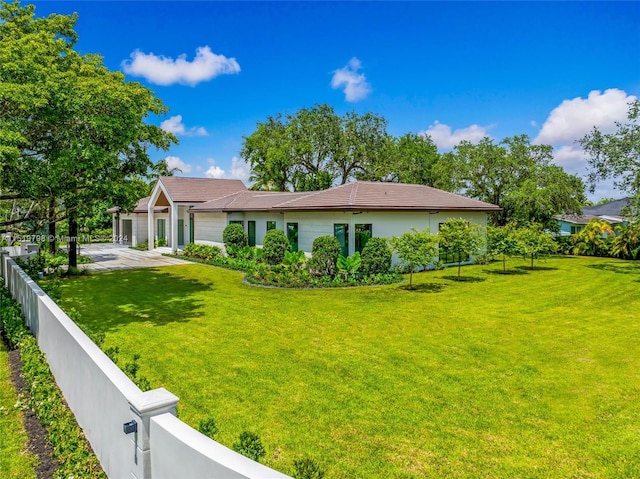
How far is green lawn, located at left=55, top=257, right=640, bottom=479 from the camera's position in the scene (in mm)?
4840

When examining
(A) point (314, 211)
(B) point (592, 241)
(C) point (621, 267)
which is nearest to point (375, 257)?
(A) point (314, 211)

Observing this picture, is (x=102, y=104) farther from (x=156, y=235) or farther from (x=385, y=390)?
(x=156, y=235)

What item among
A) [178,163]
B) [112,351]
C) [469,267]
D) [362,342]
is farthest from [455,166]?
[178,163]

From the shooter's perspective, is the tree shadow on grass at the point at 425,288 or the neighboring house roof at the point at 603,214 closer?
the tree shadow on grass at the point at 425,288

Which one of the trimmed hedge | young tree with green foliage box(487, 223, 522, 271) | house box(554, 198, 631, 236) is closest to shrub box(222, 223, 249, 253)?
the trimmed hedge

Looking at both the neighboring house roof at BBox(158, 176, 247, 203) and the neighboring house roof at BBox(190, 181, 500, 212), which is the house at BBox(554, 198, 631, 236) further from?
the neighboring house roof at BBox(158, 176, 247, 203)

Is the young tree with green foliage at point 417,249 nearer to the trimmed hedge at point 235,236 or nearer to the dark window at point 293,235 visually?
the dark window at point 293,235

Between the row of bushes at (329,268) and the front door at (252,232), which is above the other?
the front door at (252,232)

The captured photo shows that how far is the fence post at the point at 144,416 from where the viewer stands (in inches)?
129

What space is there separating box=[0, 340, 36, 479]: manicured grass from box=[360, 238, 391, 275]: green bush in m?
12.5

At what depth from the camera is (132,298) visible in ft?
45.8

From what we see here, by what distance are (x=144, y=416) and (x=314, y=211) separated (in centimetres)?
1587

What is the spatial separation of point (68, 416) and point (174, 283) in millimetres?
11999

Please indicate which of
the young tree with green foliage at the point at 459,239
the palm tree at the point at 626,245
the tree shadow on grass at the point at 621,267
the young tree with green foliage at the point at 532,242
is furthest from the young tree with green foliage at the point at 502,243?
the palm tree at the point at 626,245
